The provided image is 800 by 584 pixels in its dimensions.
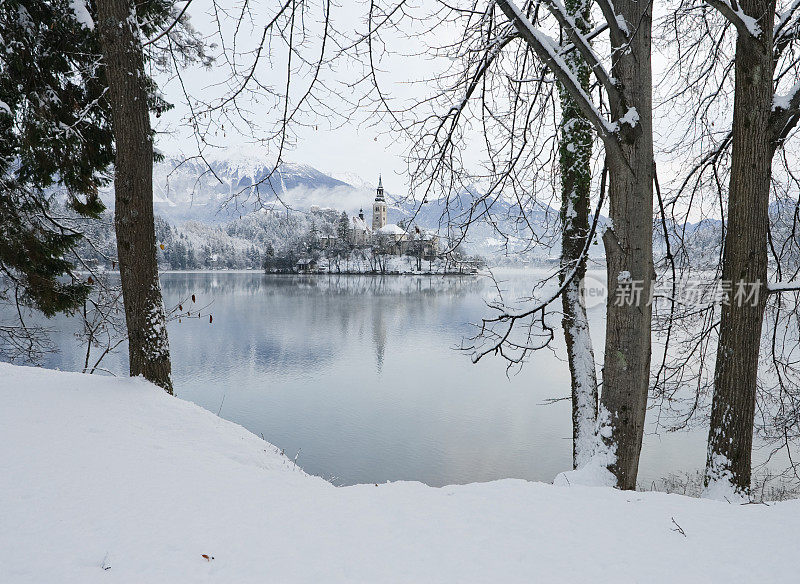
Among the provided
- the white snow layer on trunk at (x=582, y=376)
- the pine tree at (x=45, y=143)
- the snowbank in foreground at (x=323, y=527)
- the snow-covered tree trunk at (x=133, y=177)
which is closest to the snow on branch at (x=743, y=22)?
the white snow layer on trunk at (x=582, y=376)

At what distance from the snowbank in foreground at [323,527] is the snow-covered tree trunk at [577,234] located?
2.65m

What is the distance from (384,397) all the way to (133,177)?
12.6 metres

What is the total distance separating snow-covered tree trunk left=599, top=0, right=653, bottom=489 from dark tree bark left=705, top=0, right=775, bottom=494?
1.21 metres

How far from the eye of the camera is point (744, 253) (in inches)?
148

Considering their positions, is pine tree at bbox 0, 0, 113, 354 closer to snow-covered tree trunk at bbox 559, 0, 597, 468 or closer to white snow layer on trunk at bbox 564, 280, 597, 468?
snow-covered tree trunk at bbox 559, 0, 597, 468

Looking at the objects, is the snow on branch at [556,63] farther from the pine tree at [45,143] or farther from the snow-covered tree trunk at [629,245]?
the pine tree at [45,143]

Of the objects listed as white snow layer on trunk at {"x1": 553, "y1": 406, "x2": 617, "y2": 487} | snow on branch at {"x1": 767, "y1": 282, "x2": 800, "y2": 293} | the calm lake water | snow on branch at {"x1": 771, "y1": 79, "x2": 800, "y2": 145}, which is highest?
snow on branch at {"x1": 771, "y1": 79, "x2": 800, "y2": 145}

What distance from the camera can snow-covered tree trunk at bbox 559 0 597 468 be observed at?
529 centimetres

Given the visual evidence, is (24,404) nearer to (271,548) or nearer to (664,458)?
(271,548)

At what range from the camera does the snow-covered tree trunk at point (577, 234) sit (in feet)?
17.4

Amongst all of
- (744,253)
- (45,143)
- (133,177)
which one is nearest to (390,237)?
(45,143)

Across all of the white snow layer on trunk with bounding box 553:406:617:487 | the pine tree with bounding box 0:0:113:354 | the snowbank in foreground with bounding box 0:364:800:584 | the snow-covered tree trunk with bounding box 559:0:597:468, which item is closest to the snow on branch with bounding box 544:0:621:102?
the white snow layer on trunk with bounding box 553:406:617:487

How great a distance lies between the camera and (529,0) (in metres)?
4.65

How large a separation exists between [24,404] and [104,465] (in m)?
1.58
